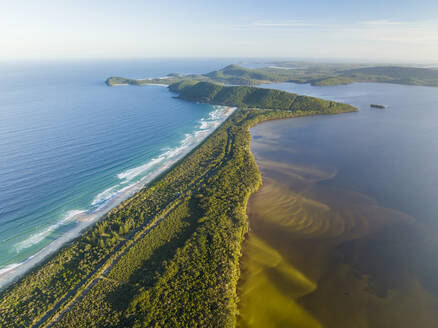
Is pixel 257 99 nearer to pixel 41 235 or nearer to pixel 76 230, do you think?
pixel 76 230

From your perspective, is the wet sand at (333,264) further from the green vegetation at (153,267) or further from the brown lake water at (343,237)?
the green vegetation at (153,267)

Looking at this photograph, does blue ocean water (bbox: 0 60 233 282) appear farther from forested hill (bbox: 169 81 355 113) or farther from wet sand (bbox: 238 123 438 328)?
wet sand (bbox: 238 123 438 328)

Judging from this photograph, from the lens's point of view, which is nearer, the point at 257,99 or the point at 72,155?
the point at 72,155

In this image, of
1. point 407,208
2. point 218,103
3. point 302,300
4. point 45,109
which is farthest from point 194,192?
point 45,109

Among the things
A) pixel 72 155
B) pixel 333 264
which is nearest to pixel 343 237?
pixel 333 264

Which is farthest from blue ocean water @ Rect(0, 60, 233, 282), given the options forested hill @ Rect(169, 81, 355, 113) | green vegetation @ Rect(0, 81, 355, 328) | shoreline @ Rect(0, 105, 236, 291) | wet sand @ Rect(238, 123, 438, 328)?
wet sand @ Rect(238, 123, 438, 328)

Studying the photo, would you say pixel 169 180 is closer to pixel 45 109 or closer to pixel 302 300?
pixel 302 300

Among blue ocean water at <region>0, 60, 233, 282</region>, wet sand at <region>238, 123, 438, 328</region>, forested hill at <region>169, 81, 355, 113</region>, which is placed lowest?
wet sand at <region>238, 123, 438, 328</region>

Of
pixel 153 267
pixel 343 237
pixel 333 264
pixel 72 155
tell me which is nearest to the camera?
pixel 153 267
